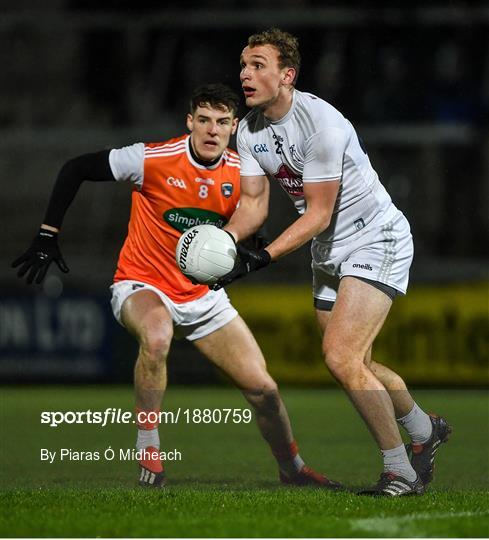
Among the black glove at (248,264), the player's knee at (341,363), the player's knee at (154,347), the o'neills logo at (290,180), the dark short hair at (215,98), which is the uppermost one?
the dark short hair at (215,98)

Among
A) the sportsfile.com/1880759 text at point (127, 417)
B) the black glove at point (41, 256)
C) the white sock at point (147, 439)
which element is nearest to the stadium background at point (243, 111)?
the sportsfile.com/1880759 text at point (127, 417)

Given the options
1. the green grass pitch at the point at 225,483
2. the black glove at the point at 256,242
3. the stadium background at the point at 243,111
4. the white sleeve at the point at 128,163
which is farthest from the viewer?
the stadium background at the point at 243,111

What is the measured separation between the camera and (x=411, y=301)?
14.8 m

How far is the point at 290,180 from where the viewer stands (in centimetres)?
670

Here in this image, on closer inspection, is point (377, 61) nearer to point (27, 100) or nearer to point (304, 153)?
point (27, 100)

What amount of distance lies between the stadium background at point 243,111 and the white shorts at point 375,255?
8.00 meters

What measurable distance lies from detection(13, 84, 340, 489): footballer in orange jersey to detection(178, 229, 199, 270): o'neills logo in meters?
0.90

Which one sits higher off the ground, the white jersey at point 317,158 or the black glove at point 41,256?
the white jersey at point 317,158

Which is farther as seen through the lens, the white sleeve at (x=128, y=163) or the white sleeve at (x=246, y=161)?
the white sleeve at (x=128, y=163)

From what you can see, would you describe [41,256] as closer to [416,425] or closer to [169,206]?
[169,206]

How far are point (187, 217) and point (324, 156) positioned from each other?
1730 millimetres

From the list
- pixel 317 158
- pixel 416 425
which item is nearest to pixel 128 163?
pixel 317 158

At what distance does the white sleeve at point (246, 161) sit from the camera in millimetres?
6728

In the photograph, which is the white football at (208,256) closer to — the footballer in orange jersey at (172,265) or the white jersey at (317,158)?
the white jersey at (317,158)
